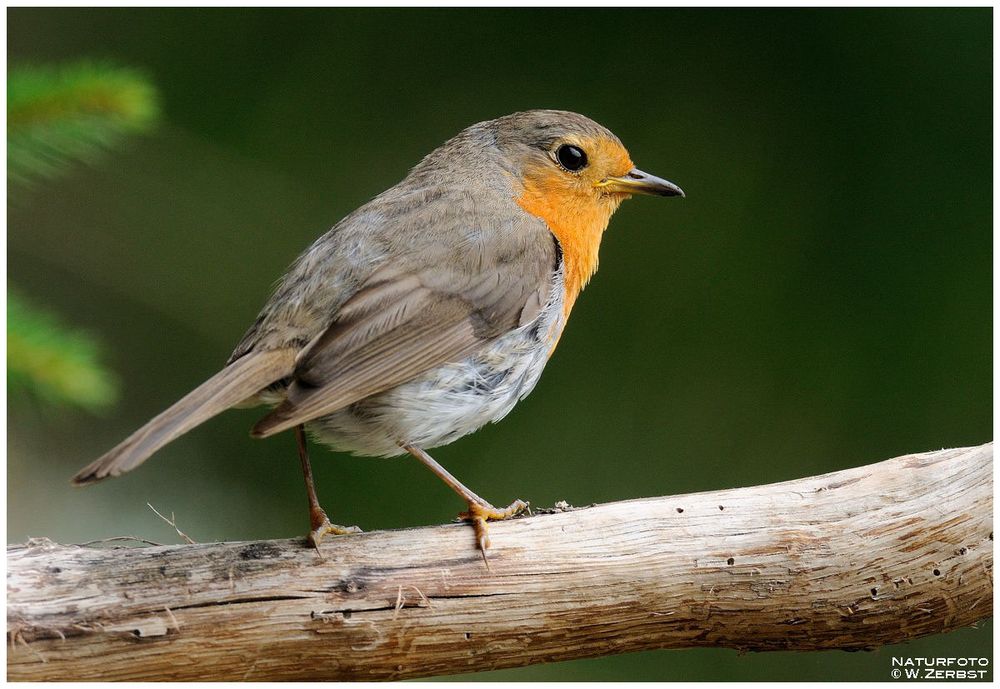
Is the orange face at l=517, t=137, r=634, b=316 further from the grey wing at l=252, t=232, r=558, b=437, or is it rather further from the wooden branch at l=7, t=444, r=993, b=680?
the wooden branch at l=7, t=444, r=993, b=680

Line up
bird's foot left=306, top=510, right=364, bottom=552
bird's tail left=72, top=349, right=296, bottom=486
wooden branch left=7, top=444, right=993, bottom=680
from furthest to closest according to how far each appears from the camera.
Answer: bird's foot left=306, top=510, right=364, bottom=552 < wooden branch left=7, top=444, right=993, bottom=680 < bird's tail left=72, top=349, right=296, bottom=486

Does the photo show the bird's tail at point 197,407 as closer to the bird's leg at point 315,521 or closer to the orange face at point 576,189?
the bird's leg at point 315,521

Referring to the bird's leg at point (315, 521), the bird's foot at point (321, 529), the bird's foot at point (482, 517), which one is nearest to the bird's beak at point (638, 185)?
the bird's foot at point (482, 517)

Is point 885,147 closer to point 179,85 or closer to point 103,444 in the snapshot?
point 179,85

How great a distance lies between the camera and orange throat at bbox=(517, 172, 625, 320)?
3.95 metres

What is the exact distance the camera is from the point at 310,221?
5395 millimetres

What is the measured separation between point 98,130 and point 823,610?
7.89 ft

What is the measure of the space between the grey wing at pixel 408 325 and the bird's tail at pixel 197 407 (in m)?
0.11

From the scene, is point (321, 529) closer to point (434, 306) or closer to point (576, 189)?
point (434, 306)

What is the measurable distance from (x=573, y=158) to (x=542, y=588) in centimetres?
170

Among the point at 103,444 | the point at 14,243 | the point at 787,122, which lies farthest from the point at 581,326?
the point at 14,243

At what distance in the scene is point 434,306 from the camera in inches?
134

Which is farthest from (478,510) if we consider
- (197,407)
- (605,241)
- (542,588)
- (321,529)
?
(605,241)

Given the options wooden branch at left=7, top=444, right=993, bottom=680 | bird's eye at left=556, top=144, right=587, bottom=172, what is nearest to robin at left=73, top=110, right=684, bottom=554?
bird's eye at left=556, top=144, right=587, bottom=172
